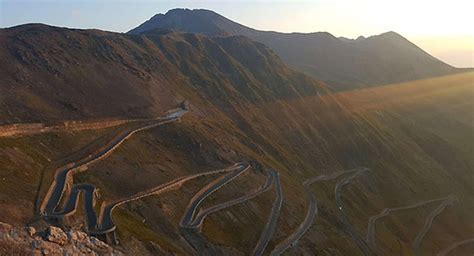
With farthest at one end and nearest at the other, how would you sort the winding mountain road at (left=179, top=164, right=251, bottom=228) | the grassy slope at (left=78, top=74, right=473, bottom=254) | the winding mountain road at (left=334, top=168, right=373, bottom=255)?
the winding mountain road at (left=334, top=168, right=373, bottom=255)
the grassy slope at (left=78, top=74, right=473, bottom=254)
the winding mountain road at (left=179, top=164, right=251, bottom=228)

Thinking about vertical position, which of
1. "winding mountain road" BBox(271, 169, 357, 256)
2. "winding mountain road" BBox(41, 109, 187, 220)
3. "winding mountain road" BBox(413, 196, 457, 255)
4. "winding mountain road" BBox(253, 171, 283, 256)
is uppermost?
"winding mountain road" BBox(41, 109, 187, 220)

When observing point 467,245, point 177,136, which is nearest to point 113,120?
point 177,136

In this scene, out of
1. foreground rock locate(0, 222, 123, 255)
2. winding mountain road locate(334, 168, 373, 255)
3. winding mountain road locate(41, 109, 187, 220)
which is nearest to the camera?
foreground rock locate(0, 222, 123, 255)

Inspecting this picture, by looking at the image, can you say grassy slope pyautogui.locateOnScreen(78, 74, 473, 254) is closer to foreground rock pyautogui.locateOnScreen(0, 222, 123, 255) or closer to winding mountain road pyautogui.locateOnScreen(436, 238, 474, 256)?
winding mountain road pyautogui.locateOnScreen(436, 238, 474, 256)

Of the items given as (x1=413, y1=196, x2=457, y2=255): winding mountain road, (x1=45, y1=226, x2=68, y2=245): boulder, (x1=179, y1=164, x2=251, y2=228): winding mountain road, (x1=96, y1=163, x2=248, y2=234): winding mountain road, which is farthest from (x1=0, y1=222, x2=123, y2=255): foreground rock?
(x1=413, y1=196, x2=457, y2=255): winding mountain road

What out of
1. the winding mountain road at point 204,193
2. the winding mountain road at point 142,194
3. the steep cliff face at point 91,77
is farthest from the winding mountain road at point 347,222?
the steep cliff face at point 91,77

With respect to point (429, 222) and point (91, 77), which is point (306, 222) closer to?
point (91, 77)

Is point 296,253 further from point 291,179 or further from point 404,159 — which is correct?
point 404,159

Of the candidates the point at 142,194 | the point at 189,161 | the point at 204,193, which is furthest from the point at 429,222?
the point at 142,194

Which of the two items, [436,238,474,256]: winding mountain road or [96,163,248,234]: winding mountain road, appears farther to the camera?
[436,238,474,256]: winding mountain road

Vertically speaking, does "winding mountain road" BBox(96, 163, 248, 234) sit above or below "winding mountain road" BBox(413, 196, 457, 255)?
above
